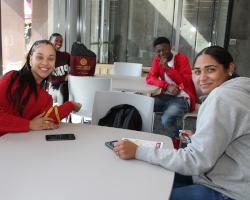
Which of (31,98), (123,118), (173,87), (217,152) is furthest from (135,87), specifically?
(217,152)

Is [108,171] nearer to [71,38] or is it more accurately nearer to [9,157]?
[9,157]

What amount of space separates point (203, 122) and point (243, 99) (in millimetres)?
188

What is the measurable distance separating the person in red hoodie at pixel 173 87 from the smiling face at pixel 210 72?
186cm

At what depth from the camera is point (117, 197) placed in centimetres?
108

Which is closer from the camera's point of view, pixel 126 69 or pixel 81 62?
pixel 81 62

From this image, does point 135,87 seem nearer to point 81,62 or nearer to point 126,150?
point 81,62

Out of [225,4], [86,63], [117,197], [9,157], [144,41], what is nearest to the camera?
[117,197]

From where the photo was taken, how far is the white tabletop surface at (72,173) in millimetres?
1085

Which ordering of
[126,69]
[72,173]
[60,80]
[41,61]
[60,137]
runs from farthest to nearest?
[126,69] < [60,80] < [41,61] < [60,137] < [72,173]

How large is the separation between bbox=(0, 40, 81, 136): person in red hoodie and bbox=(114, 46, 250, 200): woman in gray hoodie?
24.2 inches

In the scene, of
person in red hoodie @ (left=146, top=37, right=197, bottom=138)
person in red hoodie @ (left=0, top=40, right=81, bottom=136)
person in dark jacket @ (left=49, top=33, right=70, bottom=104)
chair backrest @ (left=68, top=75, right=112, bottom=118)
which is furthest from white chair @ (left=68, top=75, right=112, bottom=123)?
person in red hoodie @ (left=0, top=40, right=81, bottom=136)

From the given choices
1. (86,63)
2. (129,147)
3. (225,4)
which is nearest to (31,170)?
(129,147)

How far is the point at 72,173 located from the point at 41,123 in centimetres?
62

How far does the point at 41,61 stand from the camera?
1.94 m
